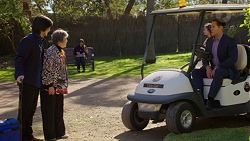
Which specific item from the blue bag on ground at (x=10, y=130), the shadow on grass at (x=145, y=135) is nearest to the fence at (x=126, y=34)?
the shadow on grass at (x=145, y=135)

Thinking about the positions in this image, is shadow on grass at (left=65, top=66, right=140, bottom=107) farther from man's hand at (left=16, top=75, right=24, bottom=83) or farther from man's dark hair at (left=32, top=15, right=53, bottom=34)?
man's hand at (left=16, top=75, right=24, bottom=83)

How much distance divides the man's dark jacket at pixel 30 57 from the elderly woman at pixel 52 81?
0.15m

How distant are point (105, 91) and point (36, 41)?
5399mm

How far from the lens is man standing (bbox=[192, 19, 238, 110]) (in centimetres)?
690

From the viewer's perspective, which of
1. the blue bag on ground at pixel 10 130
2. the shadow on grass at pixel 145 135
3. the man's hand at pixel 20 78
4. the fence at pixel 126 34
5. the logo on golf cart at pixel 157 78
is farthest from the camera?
the fence at pixel 126 34

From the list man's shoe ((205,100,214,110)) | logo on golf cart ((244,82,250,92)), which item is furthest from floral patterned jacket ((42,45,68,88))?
logo on golf cart ((244,82,250,92))

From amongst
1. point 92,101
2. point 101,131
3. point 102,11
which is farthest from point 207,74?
point 102,11

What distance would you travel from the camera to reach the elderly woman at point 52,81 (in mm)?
6422

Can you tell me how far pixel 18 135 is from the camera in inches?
221

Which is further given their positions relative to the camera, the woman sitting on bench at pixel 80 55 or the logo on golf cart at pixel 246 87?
the woman sitting on bench at pixel 80 55

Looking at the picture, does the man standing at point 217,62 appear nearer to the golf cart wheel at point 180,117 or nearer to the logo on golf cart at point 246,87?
the logo on golf cart at point 246,87

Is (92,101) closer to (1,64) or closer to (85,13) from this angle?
(1,64)

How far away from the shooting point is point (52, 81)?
253 inches

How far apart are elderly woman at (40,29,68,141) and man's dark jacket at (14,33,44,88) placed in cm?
15
